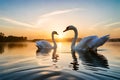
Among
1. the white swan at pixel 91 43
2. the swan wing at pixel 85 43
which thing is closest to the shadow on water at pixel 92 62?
the white swan at pixel 91 43

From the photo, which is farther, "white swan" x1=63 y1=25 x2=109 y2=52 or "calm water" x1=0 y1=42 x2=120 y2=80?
"white swan" x1=63 y1=25 x2=109 y2=52

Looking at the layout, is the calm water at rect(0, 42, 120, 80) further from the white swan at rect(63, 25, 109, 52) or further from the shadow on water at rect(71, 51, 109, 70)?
the white swan at rect(63, 25, 109, 52)

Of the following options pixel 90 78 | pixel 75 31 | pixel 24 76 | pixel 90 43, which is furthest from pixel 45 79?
pixel 75 31

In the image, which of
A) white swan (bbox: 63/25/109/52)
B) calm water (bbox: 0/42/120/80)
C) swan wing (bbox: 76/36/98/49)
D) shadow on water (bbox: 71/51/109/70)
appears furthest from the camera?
swan wing (bbox: 76/36/98/49)

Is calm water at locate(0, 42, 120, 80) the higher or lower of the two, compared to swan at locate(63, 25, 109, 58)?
lower

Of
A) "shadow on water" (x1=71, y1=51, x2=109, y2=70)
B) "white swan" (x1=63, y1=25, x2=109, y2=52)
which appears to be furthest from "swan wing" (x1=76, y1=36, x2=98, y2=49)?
"shadow on water" (x1=71, y1=51, x2=109, y2=70)

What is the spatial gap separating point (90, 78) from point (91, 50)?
46.5 feet

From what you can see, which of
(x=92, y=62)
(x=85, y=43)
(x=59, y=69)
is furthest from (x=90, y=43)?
(x=59, y=69)

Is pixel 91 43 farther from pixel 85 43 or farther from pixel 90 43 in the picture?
pixel 85 43

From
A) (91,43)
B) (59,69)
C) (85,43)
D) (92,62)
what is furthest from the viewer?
(85,43)

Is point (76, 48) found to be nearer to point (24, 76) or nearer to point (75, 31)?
point (75, 31)

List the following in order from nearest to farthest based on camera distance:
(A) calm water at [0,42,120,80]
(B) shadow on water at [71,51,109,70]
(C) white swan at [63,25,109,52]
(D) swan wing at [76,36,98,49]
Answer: (A) calm water at [0,42,120,80]
(B) shadow on water at [71,51,109,70]
(C) white swan at [63,25,109,52]
(D) swan wing at [76,36,98,49]

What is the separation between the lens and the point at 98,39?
2036 cm

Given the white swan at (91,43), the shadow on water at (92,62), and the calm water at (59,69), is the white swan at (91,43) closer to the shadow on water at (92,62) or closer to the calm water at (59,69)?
the shadow on water at (92,62)
